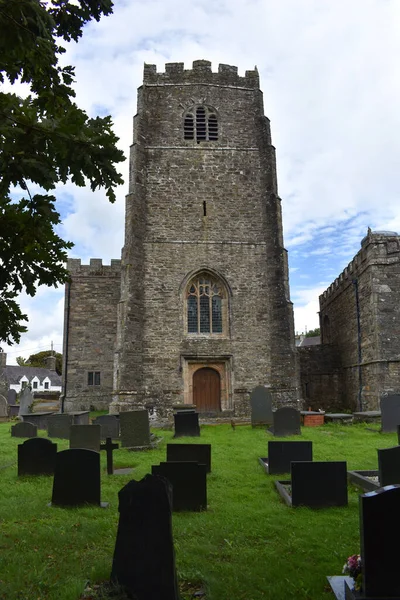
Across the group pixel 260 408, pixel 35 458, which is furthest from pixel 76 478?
pixel 260 408

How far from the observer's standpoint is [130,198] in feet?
62.4

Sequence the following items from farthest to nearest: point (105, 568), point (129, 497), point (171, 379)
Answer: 1. point (171, 379)
2. point (105, 568)
3. point (129, 497)

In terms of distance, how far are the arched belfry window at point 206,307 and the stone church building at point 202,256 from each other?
1.6 inches

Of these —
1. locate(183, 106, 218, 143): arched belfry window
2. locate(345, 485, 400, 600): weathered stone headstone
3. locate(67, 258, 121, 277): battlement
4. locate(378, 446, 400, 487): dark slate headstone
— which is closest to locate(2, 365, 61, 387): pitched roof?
locate(67, 258, 121, 277): battlement

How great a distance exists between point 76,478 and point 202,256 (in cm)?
1363

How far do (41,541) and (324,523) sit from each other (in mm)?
3239

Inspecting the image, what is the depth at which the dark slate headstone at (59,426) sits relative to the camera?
1363cm

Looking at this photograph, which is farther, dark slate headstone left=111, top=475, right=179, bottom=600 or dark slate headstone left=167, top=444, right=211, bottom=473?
dark slate headstone left=167, top=444, right=211, bottom=473

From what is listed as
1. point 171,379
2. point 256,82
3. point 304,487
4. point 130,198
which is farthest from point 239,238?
point 304,487

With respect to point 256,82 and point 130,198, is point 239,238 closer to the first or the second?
point 130,198

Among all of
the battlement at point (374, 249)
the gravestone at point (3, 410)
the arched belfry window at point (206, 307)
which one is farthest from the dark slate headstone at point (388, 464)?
the gravestone at point (3, 410)

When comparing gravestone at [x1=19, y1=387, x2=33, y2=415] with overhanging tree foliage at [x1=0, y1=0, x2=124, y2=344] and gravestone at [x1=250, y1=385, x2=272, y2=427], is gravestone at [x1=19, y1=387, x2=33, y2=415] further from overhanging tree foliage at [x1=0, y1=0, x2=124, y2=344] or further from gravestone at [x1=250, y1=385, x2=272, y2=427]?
overhanging tree foliage at [x1=0, y1=0, x2=124, y2=344]

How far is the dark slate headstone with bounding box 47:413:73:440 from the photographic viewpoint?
13.6 metres

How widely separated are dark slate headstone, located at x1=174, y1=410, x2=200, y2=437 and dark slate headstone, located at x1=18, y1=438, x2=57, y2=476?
584 centimetres
